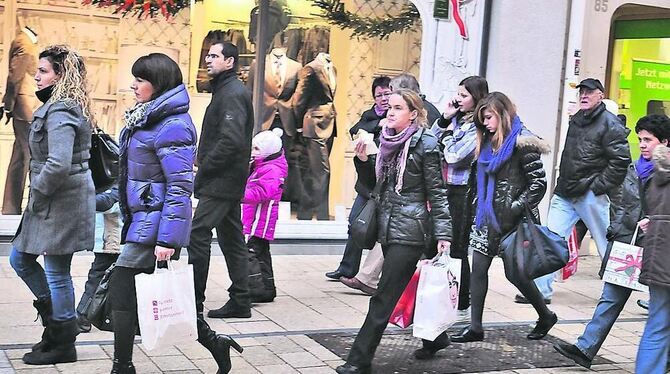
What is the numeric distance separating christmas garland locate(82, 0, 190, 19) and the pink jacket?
2.94 metres

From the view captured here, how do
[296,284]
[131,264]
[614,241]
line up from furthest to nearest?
[296,284], [614,241], [131,264]

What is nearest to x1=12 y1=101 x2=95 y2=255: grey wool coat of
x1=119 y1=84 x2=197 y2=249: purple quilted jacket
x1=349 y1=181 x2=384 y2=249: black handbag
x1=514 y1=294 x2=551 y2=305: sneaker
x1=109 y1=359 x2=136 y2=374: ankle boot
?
x1=119 y1=84 x2=197 y2=249: purple quilted jacket

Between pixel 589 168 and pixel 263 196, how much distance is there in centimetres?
300

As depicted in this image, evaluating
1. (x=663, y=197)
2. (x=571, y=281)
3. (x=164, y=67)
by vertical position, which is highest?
(x=164, y=67)

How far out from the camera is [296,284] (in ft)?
28.4

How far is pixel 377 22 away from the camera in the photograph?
10.8 metres

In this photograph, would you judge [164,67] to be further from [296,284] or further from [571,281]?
[571,281]

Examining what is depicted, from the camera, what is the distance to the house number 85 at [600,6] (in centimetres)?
1118

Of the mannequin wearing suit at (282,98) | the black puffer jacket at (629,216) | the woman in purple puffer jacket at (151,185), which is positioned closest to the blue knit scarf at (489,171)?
the black puffer jacket at (629,216)

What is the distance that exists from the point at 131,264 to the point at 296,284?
3755 mm

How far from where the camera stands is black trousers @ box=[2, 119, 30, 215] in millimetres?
9391

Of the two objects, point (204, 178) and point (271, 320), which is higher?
point (204, 178)

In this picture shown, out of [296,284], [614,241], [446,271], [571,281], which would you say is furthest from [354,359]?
[571,281]

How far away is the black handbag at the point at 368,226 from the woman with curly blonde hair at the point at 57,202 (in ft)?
5.24
